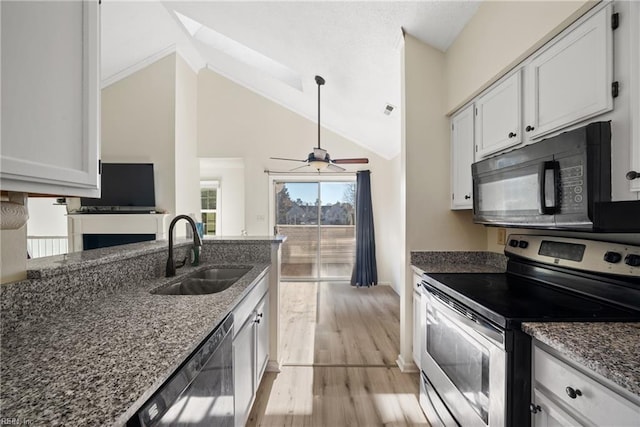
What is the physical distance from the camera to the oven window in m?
1.15

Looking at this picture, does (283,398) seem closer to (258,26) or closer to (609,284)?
(609,284)

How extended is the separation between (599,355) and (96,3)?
6.37 ft

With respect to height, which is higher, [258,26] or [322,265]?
[258,26]

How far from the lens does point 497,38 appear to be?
63.4 inches

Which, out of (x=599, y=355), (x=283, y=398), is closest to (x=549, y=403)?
(x=599, y=355)

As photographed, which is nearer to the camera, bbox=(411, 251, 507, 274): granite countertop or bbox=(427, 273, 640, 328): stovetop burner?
bbox=(427, 273, 640, 328): stovetop burner

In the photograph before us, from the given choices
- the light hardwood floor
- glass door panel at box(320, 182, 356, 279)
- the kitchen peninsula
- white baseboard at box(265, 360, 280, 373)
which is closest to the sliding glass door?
glass door panel at box(320, 182, 356, 279)

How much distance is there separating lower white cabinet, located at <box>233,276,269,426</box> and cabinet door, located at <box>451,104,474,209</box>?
161cm

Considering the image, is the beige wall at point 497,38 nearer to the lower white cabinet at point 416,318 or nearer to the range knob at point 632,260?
the range knob at point 632,260

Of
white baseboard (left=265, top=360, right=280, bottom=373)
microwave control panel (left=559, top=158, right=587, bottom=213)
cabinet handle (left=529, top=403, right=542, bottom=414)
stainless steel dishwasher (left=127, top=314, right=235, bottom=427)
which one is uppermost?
microwave control panel (left=559, top=158, right=587, bottom=213)

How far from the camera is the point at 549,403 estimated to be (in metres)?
0.90

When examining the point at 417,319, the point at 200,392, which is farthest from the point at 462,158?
the point at 200,392

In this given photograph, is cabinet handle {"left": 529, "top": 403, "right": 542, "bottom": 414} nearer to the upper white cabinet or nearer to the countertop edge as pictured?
the countertop edge

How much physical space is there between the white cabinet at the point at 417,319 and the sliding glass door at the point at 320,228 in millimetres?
3152
